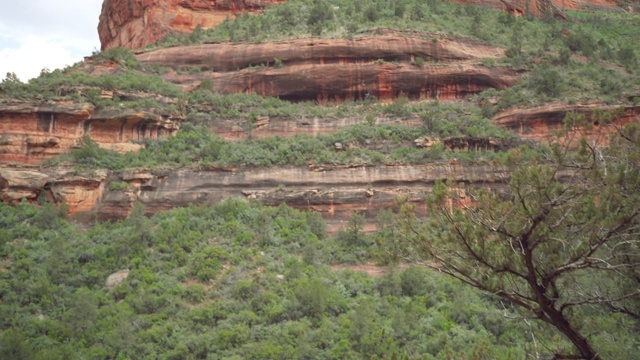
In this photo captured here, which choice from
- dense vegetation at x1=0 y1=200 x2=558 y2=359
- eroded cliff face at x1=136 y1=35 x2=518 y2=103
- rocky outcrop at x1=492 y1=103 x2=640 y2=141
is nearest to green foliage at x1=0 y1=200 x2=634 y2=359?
dense vegetation at x1=0 y1=200 x2=558 y2=359

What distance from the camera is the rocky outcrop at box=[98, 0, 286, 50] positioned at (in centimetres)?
5750

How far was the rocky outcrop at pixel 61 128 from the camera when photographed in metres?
38.6

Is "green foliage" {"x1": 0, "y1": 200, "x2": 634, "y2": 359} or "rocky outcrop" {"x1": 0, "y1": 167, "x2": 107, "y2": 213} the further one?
"rocky outcrop" {"x1": 0, "y1": 167, "x2": 107, "y2": 213}

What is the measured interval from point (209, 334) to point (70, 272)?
30.2ft

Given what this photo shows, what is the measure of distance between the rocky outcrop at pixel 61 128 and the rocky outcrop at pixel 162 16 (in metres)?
17.4

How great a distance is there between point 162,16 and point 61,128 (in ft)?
68.9

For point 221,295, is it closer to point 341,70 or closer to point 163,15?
point 341,70

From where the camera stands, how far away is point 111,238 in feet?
115

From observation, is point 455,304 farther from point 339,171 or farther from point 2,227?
point 2,227

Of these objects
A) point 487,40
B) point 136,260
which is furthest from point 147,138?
point 487,40

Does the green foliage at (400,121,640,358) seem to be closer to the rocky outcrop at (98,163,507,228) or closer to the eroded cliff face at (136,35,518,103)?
the rocky outcrop at (98,163,507,228)

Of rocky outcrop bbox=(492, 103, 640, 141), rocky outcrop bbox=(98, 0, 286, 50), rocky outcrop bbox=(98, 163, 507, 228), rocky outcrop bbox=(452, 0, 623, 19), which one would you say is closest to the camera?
rocky outcrop bbox=(98, 163, 507, 228)

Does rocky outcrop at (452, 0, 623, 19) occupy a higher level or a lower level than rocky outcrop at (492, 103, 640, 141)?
higher

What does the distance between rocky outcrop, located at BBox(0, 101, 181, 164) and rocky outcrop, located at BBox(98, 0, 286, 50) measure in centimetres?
1739
